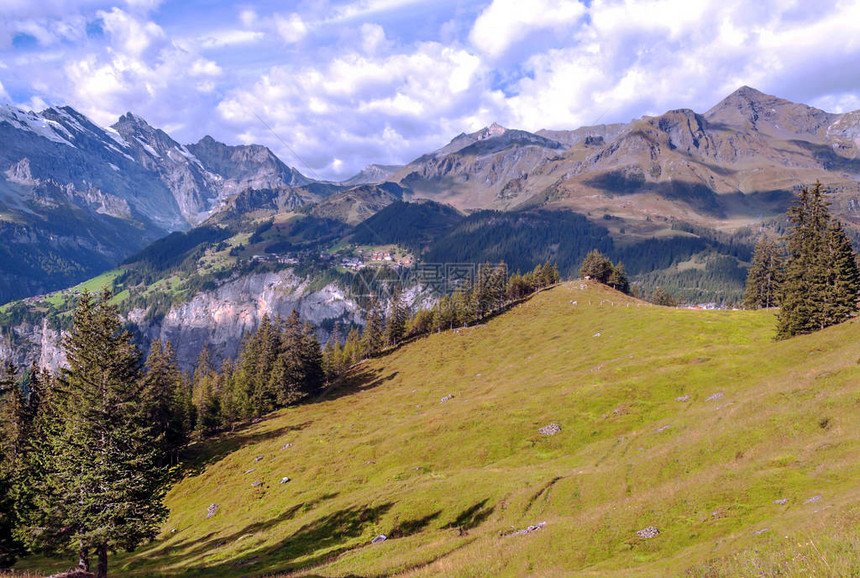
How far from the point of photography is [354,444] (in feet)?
194

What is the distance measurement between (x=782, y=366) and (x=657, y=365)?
14.8 metres

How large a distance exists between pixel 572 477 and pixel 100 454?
35.3m

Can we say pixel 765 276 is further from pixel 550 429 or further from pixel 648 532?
pixel 648 532

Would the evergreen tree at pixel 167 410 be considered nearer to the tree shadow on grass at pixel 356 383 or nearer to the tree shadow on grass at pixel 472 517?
the tree shadow on grass at pixel 356 383

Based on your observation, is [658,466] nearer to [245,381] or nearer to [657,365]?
[657,365]

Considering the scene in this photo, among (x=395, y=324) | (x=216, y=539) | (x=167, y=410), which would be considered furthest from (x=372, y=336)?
(x=216, y=539)

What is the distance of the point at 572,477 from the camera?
3447cm

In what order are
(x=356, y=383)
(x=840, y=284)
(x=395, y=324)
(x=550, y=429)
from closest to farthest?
(x=550, y=429) → (x=840, y=284) → (x=356, y=383) → (x=395, y=324)

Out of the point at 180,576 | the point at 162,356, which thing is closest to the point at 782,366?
the point at 180,576

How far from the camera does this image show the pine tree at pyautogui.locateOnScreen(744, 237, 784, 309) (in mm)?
109438

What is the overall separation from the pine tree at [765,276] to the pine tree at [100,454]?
131 meters

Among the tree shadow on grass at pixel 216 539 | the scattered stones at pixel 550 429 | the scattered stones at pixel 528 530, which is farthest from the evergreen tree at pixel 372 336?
the scattered stones at pixel 528 530

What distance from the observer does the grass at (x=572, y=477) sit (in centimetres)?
2094

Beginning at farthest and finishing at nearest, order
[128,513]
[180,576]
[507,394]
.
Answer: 1. [507,394]
2. [180,576]
3. [128,513]
